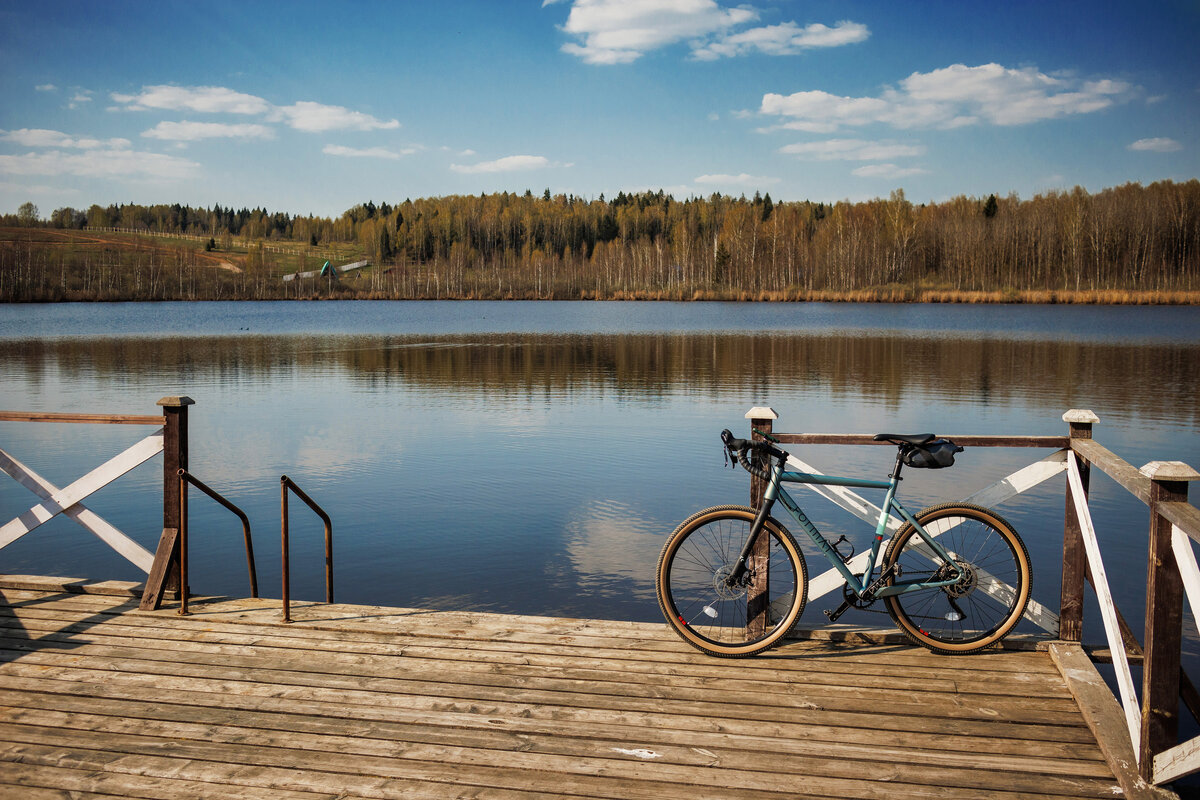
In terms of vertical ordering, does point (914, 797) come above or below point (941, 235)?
below

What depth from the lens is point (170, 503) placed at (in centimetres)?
577

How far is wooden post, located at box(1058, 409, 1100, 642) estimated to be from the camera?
492 cm

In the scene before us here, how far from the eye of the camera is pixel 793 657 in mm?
4887

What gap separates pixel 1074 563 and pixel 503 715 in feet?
11.0

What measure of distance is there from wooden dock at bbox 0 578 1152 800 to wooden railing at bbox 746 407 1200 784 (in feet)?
0.85

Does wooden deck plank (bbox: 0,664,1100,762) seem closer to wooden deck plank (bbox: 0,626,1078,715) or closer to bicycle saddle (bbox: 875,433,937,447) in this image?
wooden deck plank (bbox: 0,626,1078,715)

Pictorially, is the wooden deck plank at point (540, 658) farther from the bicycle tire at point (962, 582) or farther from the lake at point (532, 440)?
the lake at point (532, 440)

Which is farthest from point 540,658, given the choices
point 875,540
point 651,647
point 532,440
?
point 532,440

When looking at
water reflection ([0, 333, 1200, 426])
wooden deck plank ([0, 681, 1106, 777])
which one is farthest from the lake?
wooden deck plank ([0, 681, 1106, 777])

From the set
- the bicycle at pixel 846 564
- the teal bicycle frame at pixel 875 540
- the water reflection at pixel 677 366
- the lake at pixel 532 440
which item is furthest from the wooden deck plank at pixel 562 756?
the water reflection at pixel 677 366

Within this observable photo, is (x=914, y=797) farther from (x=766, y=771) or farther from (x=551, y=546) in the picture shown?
(x=551, y=546)

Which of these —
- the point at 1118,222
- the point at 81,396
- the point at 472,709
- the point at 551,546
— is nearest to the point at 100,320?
the point at 81,396

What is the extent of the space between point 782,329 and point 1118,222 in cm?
6539

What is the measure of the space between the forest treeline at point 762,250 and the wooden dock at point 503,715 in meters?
90.8
